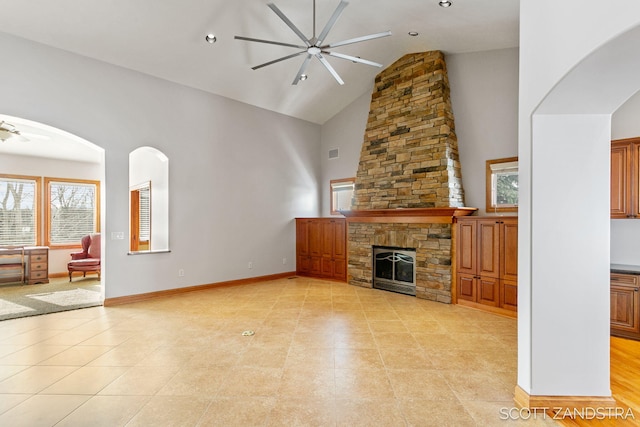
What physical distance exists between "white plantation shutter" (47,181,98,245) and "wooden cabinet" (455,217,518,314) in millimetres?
8889

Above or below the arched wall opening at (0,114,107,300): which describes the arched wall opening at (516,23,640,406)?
below

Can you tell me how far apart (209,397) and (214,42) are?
186 inches

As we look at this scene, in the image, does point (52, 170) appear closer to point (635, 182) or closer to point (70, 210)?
point (70, 210)

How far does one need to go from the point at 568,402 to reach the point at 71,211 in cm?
1013

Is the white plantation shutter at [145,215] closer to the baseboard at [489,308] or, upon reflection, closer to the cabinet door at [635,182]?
the baseboard at [489,308]

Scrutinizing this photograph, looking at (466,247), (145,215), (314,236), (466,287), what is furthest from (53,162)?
(466,287)

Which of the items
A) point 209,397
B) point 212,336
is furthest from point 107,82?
point 209,397

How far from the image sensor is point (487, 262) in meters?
4.68

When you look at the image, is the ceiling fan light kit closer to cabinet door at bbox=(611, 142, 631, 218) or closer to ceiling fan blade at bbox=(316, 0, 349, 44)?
ceiling fan blade at bbox=(316, 0, 349, 44)

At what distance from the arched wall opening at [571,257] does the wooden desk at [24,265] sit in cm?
881

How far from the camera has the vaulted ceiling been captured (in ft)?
13.2

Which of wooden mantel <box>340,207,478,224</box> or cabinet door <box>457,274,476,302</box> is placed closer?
cabinet door <box>457,274,476,302</box>

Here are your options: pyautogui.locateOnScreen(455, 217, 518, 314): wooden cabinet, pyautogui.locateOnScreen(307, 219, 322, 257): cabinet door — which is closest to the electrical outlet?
pyautogui.locateOnScreen(307, 219, 322, 257): cabinet door

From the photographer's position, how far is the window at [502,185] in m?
5.00
